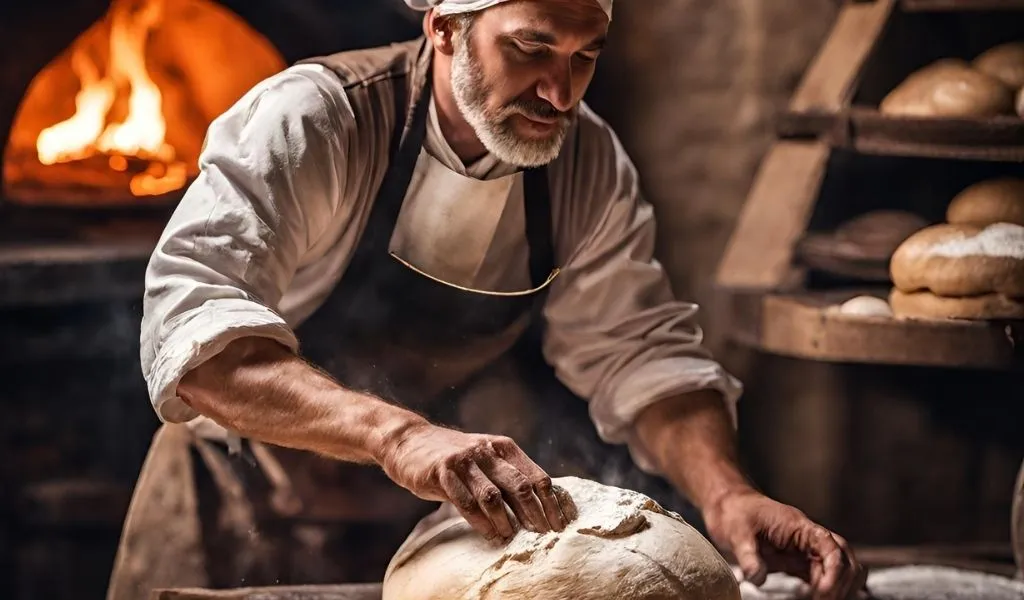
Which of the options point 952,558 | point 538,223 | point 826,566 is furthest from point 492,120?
point 952,558

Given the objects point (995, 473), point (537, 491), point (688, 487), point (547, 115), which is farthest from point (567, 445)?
point (995, 473)

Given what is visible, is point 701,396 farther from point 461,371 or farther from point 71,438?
point 71,438

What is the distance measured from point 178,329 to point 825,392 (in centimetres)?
229

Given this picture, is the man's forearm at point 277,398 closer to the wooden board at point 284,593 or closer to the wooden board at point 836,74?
the wooden board at point 284,593

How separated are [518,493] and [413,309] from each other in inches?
30.3

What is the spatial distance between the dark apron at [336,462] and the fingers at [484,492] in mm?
710

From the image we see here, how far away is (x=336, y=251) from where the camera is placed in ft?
7.73

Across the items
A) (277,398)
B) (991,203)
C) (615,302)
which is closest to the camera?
(277,398)

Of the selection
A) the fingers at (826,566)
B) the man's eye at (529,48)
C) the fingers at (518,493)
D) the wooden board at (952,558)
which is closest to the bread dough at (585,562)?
the fingers at (518,493)

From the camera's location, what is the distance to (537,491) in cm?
179

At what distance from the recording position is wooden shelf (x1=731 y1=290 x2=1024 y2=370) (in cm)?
289

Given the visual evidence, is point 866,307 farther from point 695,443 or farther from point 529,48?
point 529,48

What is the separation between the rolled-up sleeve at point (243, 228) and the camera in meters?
1.94

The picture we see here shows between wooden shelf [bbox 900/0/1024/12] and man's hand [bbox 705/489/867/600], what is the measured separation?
154cm
